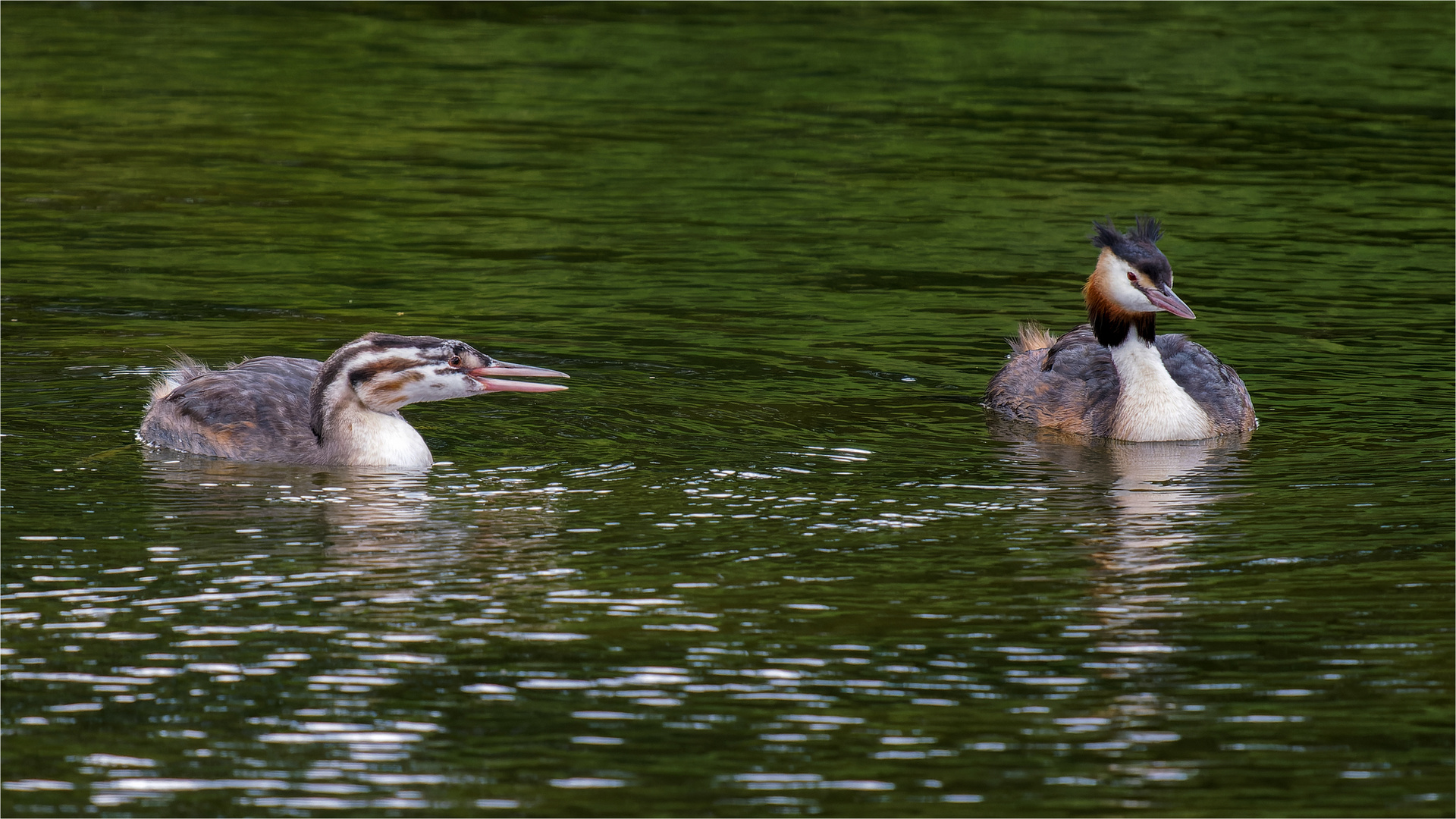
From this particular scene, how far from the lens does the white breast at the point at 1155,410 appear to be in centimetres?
1323

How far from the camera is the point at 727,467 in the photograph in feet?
38.9

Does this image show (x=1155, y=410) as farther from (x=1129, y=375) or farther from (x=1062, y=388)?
(x=1062, y=388)

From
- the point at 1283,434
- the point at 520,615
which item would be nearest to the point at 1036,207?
the point at 1283,434

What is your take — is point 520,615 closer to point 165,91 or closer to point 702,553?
point 702,553

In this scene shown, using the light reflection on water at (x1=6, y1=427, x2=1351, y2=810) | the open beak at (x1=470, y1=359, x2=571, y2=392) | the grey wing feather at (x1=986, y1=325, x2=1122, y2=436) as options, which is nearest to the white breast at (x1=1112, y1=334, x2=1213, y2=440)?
the grey wing feather at (x1=986, y1=325, x2=1122, y2=436)

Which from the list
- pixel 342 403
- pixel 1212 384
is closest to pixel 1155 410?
pixel 1212 384

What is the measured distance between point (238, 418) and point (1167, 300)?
5.53 m

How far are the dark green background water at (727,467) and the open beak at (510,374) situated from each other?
0.41m

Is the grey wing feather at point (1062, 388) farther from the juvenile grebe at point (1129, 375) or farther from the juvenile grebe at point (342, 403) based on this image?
the juvenile grebe at point (342, 403)

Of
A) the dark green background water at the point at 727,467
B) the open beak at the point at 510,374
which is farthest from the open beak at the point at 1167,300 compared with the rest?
the open beak at the point at 510,374

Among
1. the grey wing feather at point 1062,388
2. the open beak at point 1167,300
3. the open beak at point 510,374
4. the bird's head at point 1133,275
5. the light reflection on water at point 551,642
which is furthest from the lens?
the grey wing feather at point 1062,388

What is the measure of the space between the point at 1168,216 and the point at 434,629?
1227cm

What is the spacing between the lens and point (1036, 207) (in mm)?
20000

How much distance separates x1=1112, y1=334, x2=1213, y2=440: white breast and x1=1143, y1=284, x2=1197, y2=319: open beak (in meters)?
0.41
